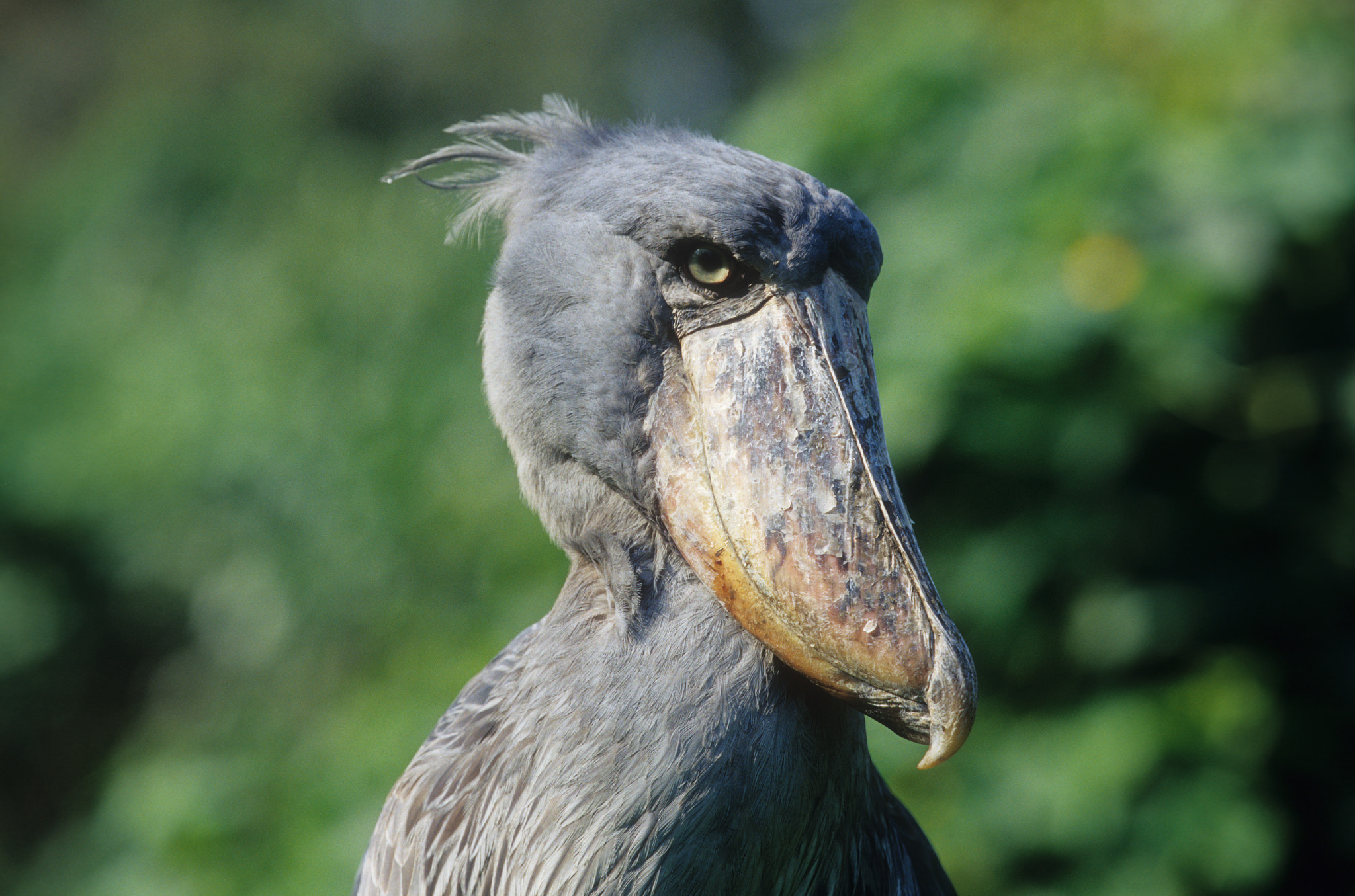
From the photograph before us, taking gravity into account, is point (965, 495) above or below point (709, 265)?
below

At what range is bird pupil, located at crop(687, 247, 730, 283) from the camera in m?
1.35

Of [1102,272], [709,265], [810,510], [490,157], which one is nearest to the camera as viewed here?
[810,510]

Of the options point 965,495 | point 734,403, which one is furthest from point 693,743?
point 965,495

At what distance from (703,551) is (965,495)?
1710 millimetres

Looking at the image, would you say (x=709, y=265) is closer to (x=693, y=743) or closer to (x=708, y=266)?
(x=708, y=266)

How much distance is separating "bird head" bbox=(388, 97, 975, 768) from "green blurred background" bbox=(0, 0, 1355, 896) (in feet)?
3.33

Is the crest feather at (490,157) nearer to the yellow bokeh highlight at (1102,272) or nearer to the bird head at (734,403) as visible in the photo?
the bird head at (734,403)

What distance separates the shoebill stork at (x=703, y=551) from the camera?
125cm

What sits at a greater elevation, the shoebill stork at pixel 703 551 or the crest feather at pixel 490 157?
the crest feather at pixel 490 157

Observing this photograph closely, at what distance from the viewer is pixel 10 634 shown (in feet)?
16.8

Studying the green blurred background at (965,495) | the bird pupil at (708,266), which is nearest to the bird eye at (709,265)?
the bird pupil at (708,266)

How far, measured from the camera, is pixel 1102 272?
2.82 meters

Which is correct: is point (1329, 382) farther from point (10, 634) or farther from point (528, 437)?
point (10, 634)

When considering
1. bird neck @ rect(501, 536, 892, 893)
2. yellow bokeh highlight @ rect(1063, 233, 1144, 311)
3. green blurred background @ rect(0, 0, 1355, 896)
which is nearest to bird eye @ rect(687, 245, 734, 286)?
→ bird neck @ rect(501, 536, 892, 893)
